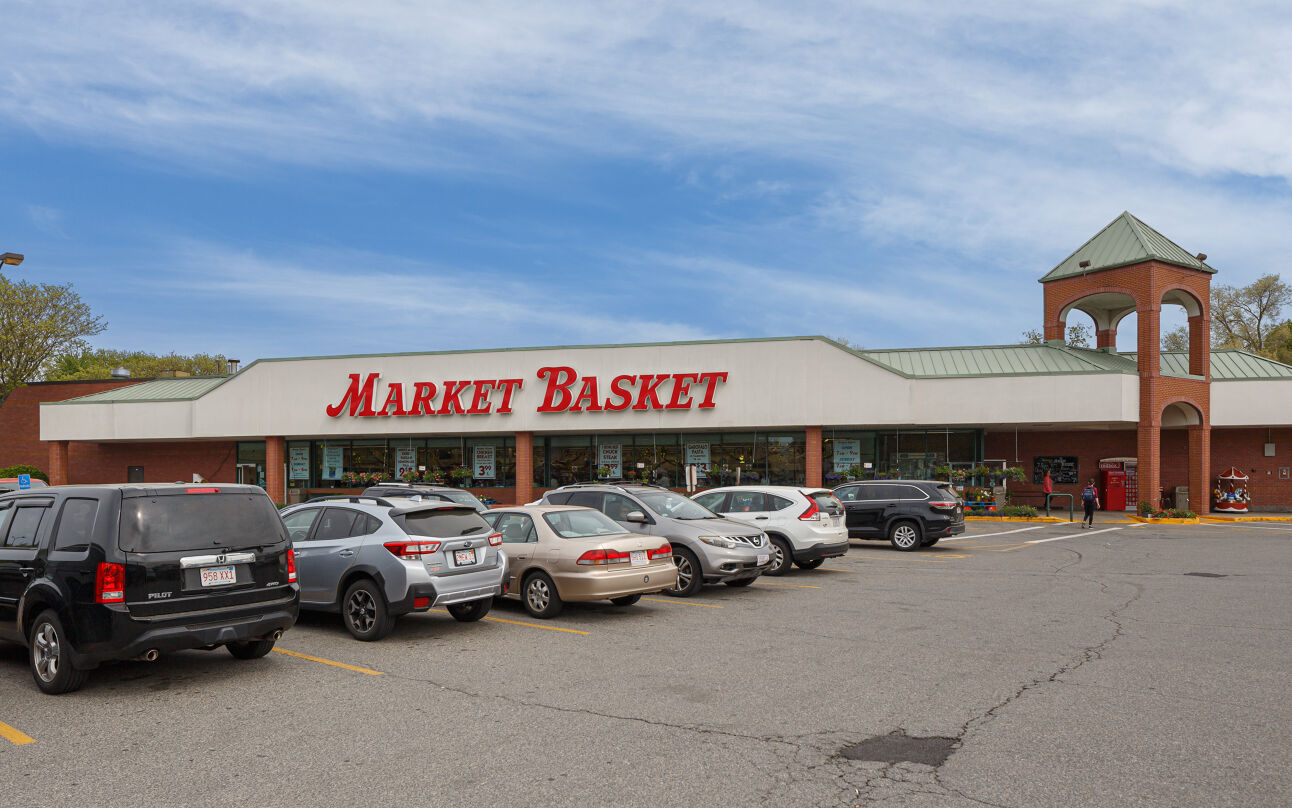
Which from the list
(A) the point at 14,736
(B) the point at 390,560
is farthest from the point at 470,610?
(A) the point at 14,736

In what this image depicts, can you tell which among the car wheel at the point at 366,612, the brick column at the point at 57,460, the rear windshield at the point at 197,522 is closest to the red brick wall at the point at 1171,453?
the car wheel at the point at 366,612

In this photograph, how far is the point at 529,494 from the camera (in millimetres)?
34719

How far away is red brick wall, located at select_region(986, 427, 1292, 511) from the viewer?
110 feet

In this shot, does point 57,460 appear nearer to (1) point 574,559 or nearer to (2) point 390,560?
(2) point 390,560

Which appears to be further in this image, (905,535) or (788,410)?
(788,410)

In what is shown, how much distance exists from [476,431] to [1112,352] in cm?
2492

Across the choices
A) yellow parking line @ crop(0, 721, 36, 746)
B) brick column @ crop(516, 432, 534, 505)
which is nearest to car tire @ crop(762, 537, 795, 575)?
yellow parking line @ crop(0, 721, 36, 746)

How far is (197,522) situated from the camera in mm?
7895

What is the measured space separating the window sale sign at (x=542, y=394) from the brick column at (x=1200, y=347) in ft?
55.4

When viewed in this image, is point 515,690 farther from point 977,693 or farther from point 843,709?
point 977,693

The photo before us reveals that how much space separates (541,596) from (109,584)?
17.1ft

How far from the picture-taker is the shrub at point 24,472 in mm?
40656

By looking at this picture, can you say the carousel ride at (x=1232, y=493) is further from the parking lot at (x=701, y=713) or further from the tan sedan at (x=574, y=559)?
the tan sedan at (x=574, y=559)

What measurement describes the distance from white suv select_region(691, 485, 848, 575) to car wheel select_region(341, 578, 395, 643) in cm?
733
